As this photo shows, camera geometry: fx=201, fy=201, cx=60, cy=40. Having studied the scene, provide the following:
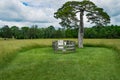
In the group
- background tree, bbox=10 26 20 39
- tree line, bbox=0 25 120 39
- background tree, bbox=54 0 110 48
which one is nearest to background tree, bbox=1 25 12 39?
tree line, bbox=0 25 120 39

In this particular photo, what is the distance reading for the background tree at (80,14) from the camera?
26.5m

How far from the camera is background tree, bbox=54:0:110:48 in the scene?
26500mm

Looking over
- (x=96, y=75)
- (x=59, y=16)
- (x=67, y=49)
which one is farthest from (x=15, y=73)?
(x=59, y=16)

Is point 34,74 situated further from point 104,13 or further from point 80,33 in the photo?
point 104,13

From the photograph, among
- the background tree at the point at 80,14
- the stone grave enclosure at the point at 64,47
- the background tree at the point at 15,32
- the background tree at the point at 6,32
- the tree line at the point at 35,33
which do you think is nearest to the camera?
the stone grave enclosure at the point at 64,47

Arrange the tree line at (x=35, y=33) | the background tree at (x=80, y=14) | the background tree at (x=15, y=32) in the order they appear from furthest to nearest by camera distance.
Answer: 1. the background tree at (x=15, y=32)
2. the tree line at (x=35, y=33)
3. the background tree at (x=80, y=14)

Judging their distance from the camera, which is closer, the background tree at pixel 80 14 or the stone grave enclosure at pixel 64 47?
the stone grave enclosure at pixel 64 47

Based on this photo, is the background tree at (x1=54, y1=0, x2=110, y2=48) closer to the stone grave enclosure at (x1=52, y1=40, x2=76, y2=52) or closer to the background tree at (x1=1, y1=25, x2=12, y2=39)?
the stone grave enclosure at (x1=52, y1=40, x2=76, y2=52)

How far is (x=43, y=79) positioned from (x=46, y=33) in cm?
8835

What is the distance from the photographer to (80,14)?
90.0 feet

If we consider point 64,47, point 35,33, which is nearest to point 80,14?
point 64,47

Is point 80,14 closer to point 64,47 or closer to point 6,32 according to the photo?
point 64,47

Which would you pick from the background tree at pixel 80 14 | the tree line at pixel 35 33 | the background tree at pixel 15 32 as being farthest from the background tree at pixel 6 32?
the background tree at pixel 80 14

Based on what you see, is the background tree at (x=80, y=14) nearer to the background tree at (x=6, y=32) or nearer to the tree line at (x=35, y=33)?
the tree line at (x=35, y=33)
